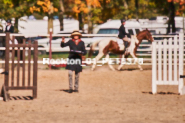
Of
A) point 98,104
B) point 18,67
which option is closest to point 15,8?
point 18,67

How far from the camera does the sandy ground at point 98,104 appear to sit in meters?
10.3

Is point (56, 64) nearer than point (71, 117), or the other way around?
Answer: point (71, 117)

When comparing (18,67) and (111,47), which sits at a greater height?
(111,47)

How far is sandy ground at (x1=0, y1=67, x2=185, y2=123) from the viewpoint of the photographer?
33.8ft

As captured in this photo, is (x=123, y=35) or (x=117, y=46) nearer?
(x=123, y=35)

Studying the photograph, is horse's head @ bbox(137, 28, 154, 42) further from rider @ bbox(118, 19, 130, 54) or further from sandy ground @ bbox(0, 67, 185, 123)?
sandy ground @ bbox(0, 67, 185, 123)

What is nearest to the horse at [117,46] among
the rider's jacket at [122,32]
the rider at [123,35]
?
the rider at [123,35]

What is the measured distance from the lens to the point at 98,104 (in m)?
12.4

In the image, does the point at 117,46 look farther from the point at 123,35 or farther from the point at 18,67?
the point at 18,67

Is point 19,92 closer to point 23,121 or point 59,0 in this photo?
point 23,121

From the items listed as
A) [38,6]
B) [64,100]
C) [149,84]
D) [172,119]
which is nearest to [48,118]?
[172,119]

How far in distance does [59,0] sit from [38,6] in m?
4.31

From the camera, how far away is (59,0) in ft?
145

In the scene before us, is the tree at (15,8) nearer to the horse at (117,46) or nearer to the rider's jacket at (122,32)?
the horse at (117,46)
